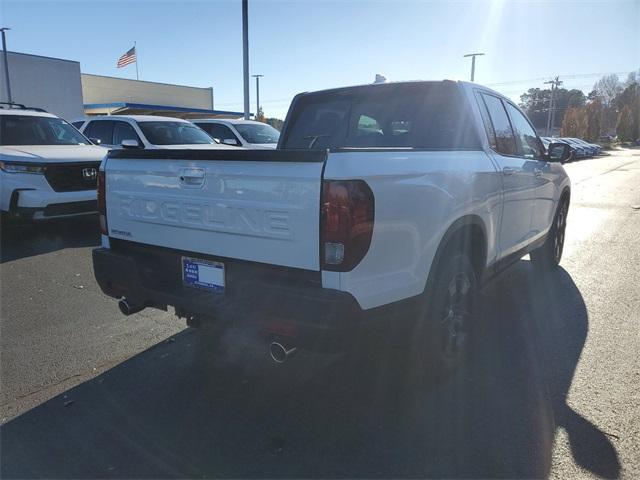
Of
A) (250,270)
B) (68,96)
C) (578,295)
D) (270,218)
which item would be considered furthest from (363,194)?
(68,96)

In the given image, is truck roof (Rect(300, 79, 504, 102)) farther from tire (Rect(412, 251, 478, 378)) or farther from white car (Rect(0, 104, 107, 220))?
white car (Rect(0, 104, 107, 220))

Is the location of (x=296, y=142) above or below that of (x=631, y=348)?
above

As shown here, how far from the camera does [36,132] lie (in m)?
8.46

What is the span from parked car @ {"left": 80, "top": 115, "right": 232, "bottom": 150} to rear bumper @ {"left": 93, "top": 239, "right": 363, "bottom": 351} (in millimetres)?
6795

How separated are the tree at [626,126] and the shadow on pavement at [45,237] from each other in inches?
3097

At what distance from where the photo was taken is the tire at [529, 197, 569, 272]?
19.7 feet

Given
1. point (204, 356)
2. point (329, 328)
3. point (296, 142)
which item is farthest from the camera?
point (296, 142)

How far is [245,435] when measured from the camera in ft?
9.21

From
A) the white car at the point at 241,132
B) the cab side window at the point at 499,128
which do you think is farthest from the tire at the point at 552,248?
the white car at the point at 241,132

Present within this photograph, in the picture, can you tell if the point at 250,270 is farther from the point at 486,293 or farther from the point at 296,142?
the point at 486,293

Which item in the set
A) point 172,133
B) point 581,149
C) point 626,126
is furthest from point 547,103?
point 172,133

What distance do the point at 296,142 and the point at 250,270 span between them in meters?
2.24

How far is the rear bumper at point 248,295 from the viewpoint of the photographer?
2.48m

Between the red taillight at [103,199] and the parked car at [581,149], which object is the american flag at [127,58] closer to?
the parked car at [581,149]
